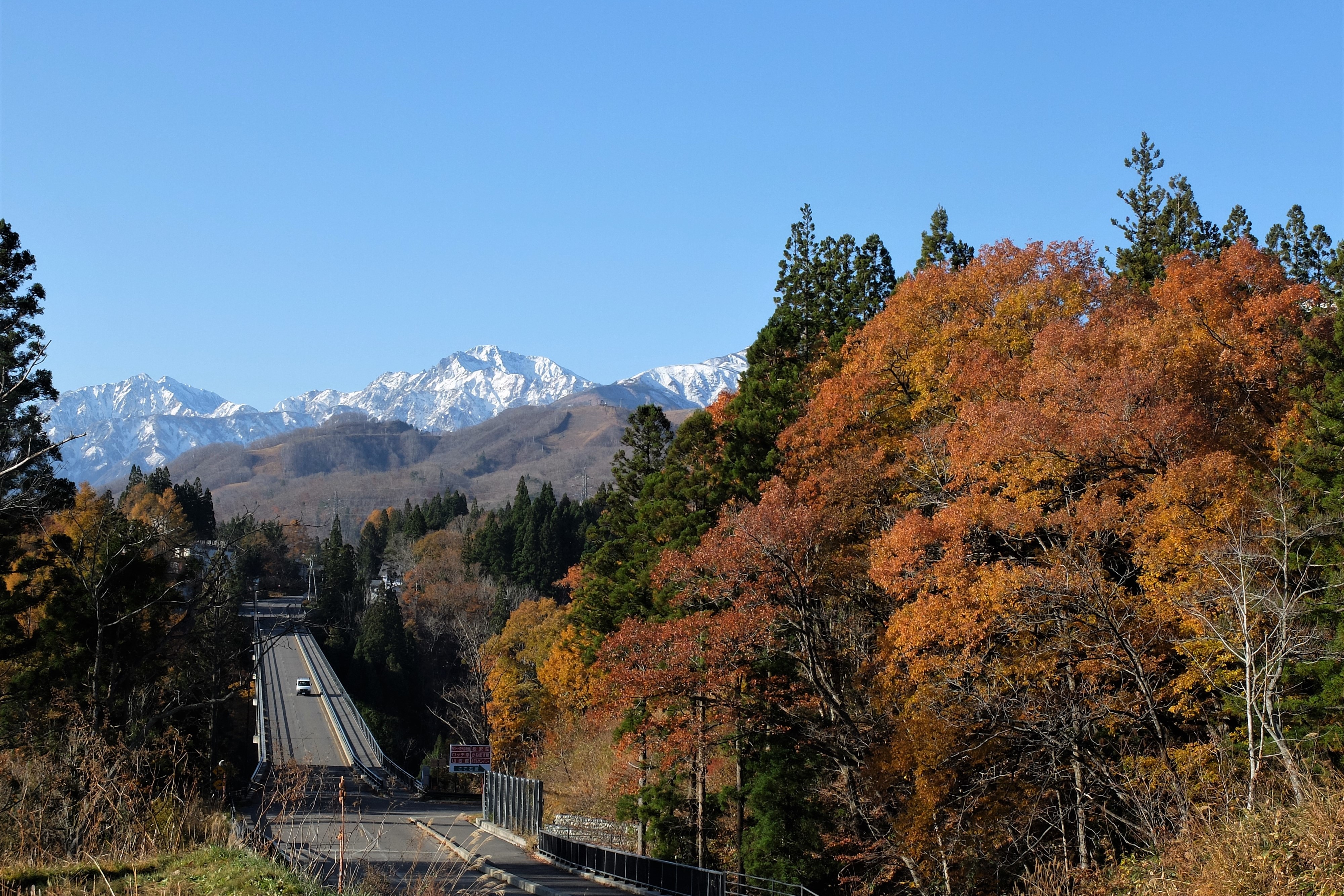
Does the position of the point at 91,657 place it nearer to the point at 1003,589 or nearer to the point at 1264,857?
the point at 1003,589

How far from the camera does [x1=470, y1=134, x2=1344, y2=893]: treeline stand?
19.5 m

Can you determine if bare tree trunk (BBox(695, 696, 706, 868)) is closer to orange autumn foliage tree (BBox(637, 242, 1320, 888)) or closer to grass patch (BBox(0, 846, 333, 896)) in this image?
orange autumn foliage tree (BBox(637, 242, 1320, 888))

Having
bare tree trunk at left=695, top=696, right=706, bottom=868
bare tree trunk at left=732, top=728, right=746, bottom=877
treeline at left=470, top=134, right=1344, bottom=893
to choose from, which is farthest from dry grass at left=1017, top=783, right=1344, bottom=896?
bare tree trunk at left=732, top=728, right=746, bottom=877

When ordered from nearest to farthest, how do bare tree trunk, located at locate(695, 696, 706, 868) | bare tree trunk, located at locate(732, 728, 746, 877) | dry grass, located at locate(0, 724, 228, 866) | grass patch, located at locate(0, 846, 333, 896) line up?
grass patch, located at locate(0, 846, 333, 896), dry grass, located at locate(0, 724, 228, 866), bare tree trunk, located at locate(695, 696, 706, 868), bare tree trunk, located at locate(732, 728, 746, 877)

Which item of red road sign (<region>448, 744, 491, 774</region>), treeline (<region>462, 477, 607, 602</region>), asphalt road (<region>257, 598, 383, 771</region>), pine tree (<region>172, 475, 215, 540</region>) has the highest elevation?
pine tree (<region>172, 475, 215, 540</region>)

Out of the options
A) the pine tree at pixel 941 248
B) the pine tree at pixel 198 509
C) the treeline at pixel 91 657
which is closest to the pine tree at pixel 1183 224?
the pine tree at pixel 941 248

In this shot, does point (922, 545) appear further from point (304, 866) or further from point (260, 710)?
point (260, 710)

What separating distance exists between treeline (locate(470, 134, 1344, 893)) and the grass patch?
9414mm

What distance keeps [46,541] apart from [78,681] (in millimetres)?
4303

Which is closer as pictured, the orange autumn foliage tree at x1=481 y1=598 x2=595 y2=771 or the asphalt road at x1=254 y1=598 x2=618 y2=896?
the asphalt road at x1=254 y1=598 x2=618 y2=896

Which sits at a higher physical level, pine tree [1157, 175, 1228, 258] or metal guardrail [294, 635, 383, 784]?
pine tree [1157, 175, 1228, 258]

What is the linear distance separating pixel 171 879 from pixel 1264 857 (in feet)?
35.3

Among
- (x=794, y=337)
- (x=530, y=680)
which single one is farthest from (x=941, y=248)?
(x=530, y=680)

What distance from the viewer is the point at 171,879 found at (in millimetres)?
10562
